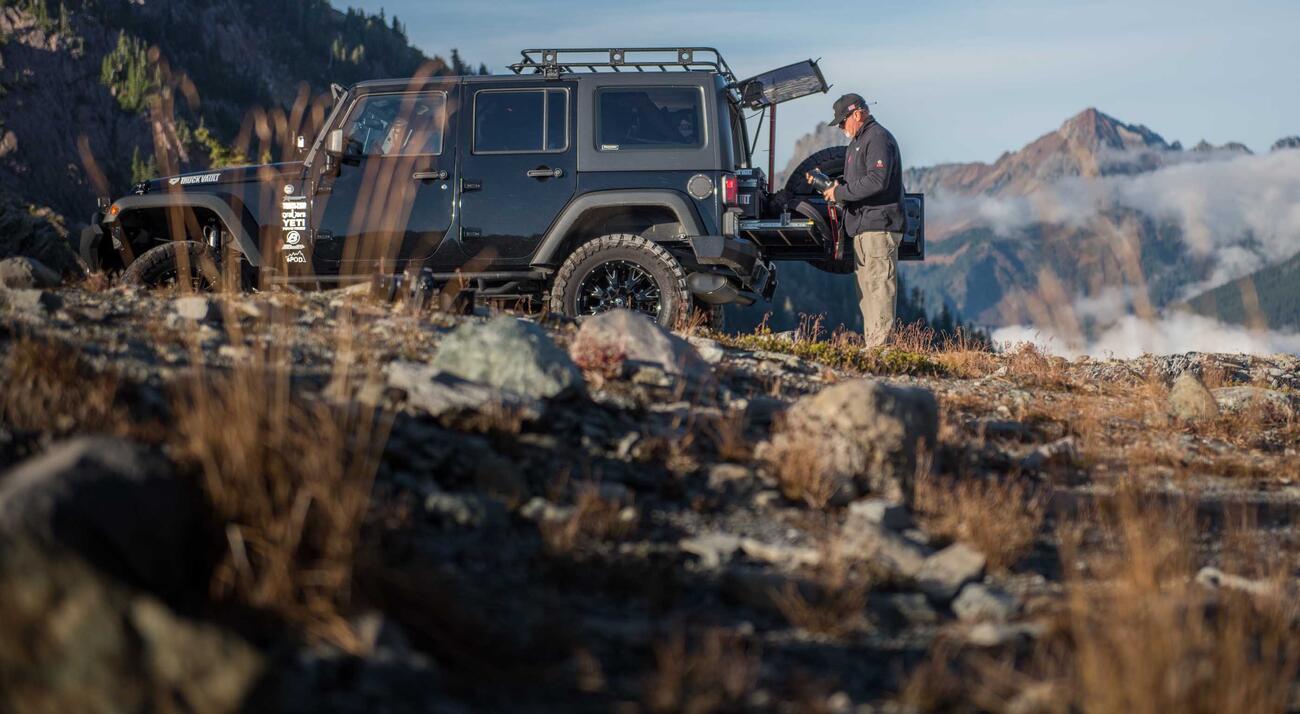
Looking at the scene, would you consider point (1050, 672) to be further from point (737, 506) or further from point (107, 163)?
point (107, 163)

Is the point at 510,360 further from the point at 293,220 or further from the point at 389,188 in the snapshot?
the point at 293,220

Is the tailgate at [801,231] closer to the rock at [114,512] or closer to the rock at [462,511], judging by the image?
the rock at [462,511]

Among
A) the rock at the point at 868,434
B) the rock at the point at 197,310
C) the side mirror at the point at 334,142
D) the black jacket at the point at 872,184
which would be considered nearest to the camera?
the rock at the point at 868,434

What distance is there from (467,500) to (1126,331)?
251 inches

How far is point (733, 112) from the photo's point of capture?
34.6ft

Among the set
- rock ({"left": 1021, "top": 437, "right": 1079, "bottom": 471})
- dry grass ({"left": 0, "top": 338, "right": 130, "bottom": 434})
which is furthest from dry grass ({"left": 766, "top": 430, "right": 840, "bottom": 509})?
dry grass ({"left": 0, "top": 338, "right": 130, "bottom": 434})

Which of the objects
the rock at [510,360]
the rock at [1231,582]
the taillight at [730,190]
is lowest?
Answer: the rock at [1231,582]

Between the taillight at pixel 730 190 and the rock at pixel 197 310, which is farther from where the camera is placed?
the taillight at pixel 730 190

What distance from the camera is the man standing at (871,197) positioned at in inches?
418

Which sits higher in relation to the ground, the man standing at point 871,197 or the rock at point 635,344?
the man standing at point 871,197

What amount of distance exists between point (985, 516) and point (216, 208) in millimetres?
7220

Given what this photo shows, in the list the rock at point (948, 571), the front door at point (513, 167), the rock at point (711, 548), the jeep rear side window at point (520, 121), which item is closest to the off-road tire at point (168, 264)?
the front door at point (513, 167)

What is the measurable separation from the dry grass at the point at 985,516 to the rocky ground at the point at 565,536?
0.07 feet

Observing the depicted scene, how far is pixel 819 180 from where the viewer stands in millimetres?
11102
